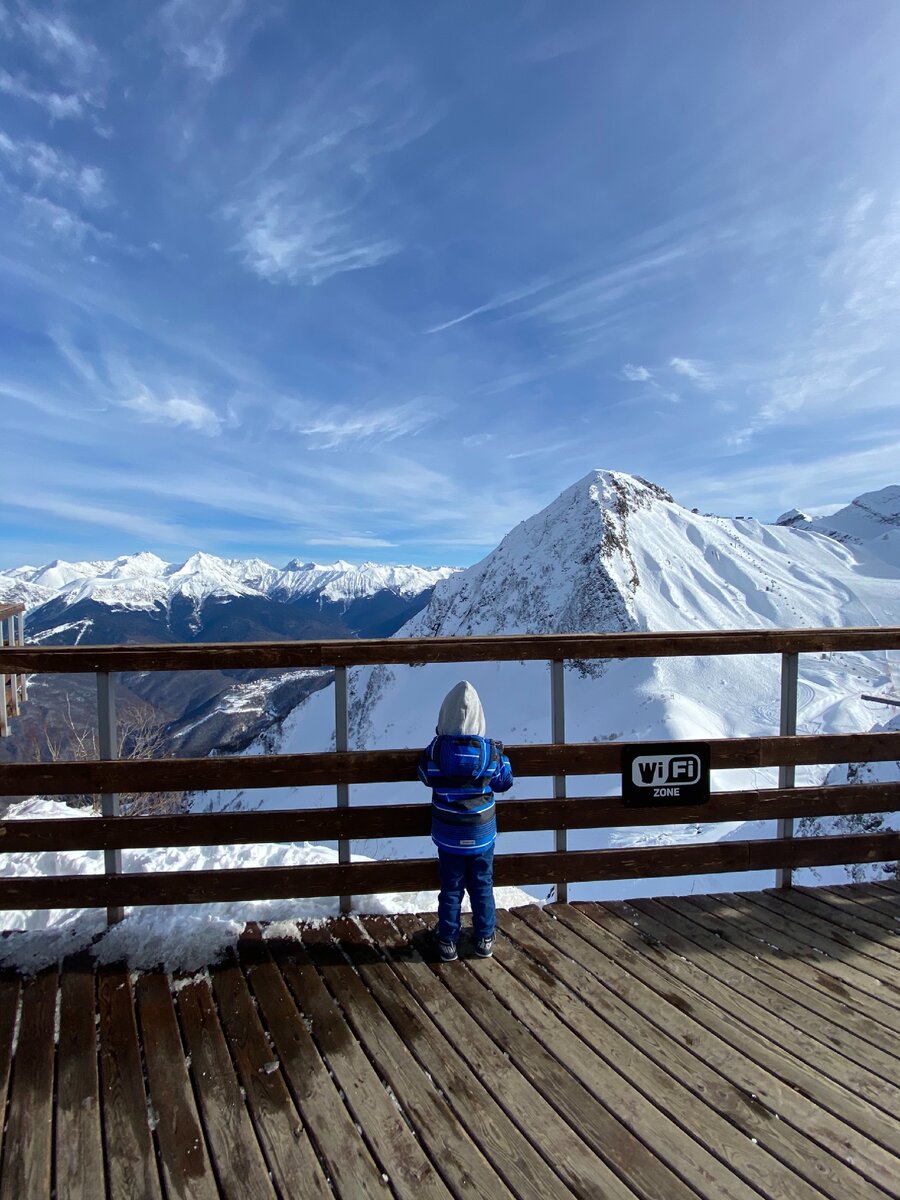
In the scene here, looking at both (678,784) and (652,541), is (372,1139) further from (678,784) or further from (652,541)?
(652,541)

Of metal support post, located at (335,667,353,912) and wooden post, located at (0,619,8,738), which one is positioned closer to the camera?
metal support post, located at (335,667,353,912)

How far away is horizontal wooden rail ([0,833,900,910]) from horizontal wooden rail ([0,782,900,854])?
191 mm

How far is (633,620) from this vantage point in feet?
148

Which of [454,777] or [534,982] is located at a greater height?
[454,777]

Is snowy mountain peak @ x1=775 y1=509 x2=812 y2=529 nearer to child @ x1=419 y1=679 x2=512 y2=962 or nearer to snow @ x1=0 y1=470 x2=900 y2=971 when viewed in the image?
snow @ x1=0 y1=470 x2=900 y2=971

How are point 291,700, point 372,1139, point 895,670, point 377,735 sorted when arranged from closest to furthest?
1. point 372,1139
2. point 895,670
3. point 377,735
4. point 291,700

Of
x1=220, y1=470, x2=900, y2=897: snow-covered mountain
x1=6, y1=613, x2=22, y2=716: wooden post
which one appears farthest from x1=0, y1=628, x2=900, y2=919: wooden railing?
x1=220, y1=470, x2=900, y2=897: snow-covered mountain

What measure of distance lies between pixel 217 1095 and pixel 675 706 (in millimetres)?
32822

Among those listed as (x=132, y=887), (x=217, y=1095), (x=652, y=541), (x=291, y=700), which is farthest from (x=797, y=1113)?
(x=291, y=700)

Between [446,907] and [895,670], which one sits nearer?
[446,907]

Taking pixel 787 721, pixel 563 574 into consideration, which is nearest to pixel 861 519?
pixel 563 574

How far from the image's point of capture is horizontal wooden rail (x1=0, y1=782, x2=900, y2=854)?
143 inches

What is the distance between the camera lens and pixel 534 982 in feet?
10.7

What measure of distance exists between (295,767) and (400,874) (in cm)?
93
